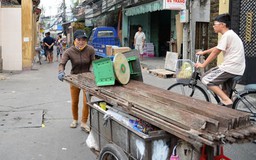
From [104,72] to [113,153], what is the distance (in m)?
1.20

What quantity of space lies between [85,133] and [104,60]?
2172 millimetres

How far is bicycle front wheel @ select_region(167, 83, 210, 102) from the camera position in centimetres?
621

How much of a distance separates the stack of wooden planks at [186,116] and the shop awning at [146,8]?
484 inches

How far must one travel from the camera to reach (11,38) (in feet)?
51.3

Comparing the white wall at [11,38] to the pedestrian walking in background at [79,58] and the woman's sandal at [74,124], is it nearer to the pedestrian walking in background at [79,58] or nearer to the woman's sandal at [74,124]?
the woman's sandal at [74,124]

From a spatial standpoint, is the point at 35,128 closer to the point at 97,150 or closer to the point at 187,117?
the point at 97,150

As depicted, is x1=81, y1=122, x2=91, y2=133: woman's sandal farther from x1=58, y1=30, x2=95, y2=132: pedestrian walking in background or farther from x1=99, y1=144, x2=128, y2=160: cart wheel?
x1=99, y1=144, x2=128, y2=160: cart wheel

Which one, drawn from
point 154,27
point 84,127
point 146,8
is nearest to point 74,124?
point 84,127

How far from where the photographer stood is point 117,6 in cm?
2262

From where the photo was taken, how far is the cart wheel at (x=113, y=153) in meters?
3.43

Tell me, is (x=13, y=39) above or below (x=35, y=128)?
above

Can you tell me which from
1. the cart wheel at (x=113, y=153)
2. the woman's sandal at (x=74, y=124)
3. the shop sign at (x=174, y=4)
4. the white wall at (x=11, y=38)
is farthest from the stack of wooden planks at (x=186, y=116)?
the white wall at (x=11, y=38)

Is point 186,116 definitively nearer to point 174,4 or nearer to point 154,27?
point 174,4

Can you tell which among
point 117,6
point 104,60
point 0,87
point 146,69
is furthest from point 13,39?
point 104,60
